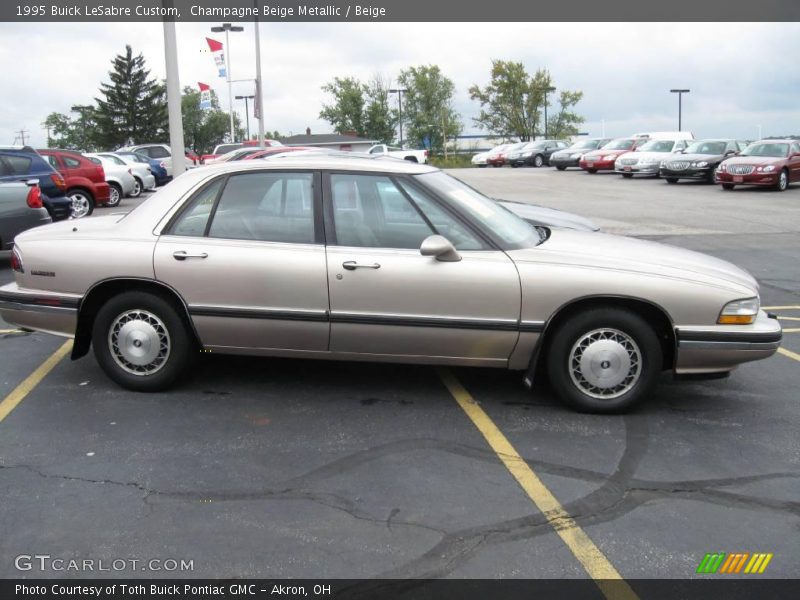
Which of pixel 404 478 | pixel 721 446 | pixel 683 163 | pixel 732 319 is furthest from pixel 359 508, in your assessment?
pixel 683 163

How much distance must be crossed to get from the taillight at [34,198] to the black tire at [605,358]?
26.0 ft

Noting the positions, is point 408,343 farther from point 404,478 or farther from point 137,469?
point 137,469

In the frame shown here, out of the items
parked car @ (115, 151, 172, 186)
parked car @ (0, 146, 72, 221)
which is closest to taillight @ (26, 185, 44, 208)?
parked car @ (0, 146, 72, 221)

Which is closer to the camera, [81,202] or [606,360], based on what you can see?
[606,360]

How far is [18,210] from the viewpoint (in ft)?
32.8

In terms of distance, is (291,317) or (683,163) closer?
(291,317)

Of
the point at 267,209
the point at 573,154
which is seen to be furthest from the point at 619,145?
the point at 267,209

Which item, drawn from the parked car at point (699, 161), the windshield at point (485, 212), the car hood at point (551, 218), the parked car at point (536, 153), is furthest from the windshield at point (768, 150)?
the windshield at point (485, 212)

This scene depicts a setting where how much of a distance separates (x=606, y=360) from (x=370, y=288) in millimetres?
1457

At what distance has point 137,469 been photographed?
13.0ft

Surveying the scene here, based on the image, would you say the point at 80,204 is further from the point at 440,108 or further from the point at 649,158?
the point at 440,108

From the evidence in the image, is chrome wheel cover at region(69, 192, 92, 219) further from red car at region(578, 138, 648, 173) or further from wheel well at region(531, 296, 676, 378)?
red car at region(578, 138, 648, 173)

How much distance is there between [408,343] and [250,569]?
1.97 m
